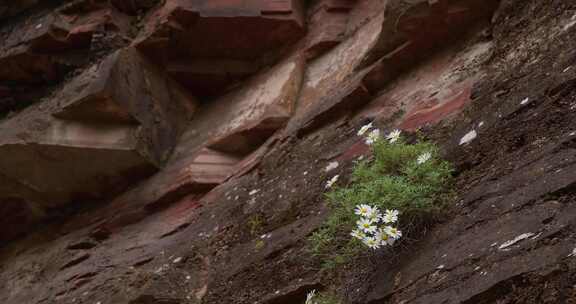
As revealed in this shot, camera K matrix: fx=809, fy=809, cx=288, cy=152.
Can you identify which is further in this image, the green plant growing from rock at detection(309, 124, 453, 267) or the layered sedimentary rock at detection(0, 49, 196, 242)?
the layered sedimentary rock at detection(0, 49, 196, 242)

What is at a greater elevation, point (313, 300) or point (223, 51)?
point (223, 51)

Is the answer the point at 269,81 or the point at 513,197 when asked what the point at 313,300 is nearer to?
the point at 513,197

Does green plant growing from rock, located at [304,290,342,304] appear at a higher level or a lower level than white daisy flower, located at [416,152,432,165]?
lower

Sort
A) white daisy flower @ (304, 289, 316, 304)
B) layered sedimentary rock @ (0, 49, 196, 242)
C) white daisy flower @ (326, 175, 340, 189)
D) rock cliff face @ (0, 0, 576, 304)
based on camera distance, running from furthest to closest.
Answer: layered sedimentary rock @ (0, 49, 196, 242) < white daisy flower @ (326, 175, 340, 189) < white daisy flower @ (304, 289, 316, 304) < rock cliff face @ (0, 0, 576, 304)

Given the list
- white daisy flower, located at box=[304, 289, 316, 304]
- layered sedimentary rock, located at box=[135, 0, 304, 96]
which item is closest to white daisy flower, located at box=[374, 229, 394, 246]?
white daisy flower, located at box=[304, 289, 316, 304]

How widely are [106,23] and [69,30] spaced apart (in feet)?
1.36

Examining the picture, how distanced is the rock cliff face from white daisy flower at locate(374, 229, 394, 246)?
13 centimetres

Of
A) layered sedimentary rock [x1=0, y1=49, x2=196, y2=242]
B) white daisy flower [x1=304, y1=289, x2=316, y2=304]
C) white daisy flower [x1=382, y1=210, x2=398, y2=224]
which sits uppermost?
layered sedimentary rock [x1=0, y1=49, x2=196, y2=242]

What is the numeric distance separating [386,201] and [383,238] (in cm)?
21

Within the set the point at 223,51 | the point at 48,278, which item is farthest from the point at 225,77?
the point at 48,278

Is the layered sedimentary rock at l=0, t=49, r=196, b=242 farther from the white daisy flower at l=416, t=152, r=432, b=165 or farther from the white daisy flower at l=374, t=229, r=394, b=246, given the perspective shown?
the white daisy flower at l=374, t=229, r=394, b=246

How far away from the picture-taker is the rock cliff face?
363 cm

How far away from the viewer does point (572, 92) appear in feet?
12.7

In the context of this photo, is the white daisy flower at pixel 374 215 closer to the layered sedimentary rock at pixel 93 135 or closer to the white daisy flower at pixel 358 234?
the white daisy flower at pixel 358 234
